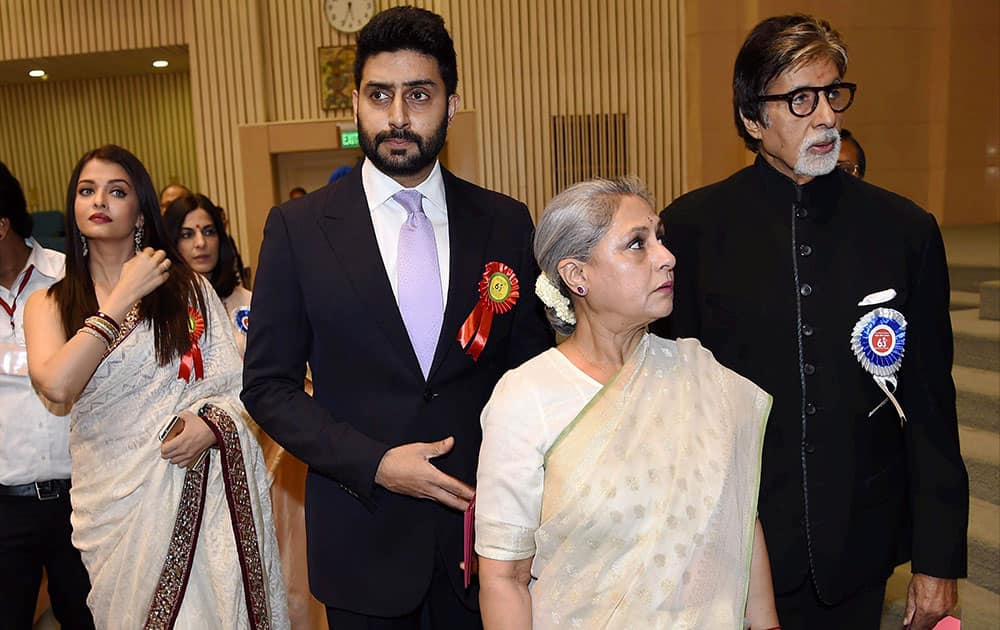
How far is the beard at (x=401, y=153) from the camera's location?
1.82 m

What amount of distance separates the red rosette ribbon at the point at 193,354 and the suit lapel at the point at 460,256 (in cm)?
103

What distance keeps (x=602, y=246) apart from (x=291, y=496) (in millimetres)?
2085

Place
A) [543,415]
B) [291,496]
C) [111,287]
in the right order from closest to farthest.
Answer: [543,415] → [111,287] → [291,496]

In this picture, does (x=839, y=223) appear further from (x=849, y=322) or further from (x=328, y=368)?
(x=328, y=368)

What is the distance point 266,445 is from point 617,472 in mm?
1908

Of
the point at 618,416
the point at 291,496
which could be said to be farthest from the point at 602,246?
the point at 291,496

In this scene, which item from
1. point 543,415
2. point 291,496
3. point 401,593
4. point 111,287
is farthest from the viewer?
point 291,496

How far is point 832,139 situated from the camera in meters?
1.76

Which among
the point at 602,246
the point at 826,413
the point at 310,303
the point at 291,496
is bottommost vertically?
the point at 291,496

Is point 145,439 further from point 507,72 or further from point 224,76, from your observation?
point 224,76

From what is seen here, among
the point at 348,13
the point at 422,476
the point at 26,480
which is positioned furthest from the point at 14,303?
the point at 348,13

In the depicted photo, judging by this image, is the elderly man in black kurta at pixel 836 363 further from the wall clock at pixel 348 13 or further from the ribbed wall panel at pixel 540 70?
the wall clock at pixel 348 13

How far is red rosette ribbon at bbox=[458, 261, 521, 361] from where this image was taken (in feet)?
5.91

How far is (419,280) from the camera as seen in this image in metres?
1.85
